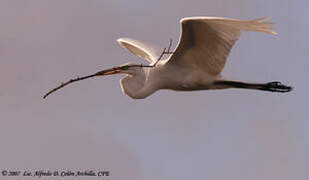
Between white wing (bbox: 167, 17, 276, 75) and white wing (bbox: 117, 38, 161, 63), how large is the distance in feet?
A: 4.26

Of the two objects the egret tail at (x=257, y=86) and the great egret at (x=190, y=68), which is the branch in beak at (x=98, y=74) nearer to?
the great egret at (x=190, y=68)

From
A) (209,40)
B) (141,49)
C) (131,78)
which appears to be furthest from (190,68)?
(141,49)

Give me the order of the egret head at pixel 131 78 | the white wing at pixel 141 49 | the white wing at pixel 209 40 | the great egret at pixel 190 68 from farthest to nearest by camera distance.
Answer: the white wing at pixel 141 49 → the egret head at pixel 131 78 → the great egret at pixel 190 68 → the white wing at pixel 209 40

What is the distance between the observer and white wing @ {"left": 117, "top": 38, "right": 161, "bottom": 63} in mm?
10684

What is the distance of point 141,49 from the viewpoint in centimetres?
1100

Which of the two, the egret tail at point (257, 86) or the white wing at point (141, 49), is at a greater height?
the white wing at point (141, 49)

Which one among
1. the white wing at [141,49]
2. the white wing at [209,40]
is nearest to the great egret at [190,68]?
the white wing at [209,40]

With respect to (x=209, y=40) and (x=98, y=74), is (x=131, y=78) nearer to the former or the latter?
(x=98, y=74)

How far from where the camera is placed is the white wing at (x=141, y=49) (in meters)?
10.7

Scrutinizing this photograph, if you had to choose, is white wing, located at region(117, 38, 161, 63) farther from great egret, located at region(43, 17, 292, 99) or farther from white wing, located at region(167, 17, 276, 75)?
white wing, located at region(167, 17, 276, 75)

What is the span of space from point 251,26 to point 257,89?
202 cm

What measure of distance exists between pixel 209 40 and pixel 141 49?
250cm

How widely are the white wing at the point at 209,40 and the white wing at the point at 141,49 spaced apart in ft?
4.26

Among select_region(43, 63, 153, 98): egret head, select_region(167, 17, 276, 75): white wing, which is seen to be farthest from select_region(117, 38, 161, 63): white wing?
select_region(167, 17, 276, 75): white wing
